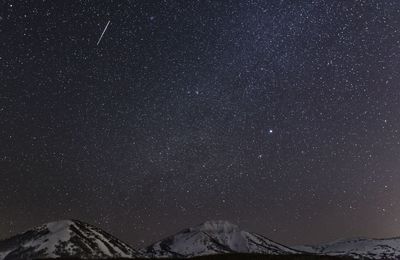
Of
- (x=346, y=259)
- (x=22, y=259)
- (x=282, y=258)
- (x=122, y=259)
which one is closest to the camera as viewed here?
(x=122, y=259)

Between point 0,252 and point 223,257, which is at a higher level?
point 0,252

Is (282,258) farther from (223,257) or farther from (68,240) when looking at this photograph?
(68,240)

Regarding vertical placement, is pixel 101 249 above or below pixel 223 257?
above

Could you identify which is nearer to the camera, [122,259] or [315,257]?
[122,259]

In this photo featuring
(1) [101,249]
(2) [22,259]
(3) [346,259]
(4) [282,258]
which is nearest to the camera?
(4) [282,258]

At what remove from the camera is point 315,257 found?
35094 mm

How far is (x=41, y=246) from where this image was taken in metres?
185

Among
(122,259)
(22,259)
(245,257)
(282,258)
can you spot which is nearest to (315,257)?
(282,258)

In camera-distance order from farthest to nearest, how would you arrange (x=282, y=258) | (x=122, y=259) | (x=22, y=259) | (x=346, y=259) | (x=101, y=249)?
(x=101, y=249)
(x=22, y=259)
(x=346, y=259)
(x=282, y=258)
(x=122, y=259)

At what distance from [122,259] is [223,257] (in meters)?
A: 8.36

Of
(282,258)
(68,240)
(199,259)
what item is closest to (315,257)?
(282,258)

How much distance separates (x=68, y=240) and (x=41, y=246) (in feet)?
36.9

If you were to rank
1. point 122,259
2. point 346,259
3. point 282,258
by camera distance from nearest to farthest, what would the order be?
1. point 122,259
2. point 282,258
3. point 346,259

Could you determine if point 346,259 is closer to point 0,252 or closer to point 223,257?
point 223,257
